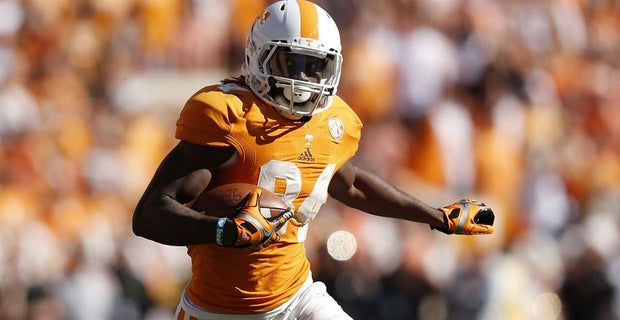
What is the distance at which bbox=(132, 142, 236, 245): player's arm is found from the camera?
14.0 ft

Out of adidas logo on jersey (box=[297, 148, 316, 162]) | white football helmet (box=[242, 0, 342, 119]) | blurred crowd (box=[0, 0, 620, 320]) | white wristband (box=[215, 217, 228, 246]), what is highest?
white football helmet (box=[242, 0, 342, 119])

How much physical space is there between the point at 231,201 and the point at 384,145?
211 inches

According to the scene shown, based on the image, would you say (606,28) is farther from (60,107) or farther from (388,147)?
(60,107)

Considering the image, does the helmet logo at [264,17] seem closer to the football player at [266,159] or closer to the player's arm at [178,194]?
the football player at [266,159]

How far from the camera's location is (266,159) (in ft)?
14.7

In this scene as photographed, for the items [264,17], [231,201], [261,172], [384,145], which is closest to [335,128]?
[261,172]

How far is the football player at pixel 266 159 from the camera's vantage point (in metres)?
4.37

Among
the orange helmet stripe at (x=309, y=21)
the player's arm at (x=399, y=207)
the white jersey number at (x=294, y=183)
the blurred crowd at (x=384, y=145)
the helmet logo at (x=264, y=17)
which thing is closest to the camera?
the white jersey number at (x=294, y=183)

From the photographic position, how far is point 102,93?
35.0 feet

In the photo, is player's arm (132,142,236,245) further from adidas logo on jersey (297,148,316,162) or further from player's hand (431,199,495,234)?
player's hand (431,199,495,234)

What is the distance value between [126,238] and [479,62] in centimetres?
350

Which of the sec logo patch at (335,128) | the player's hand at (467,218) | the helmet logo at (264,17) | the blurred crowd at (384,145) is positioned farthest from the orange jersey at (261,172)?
the blurred crowd at (384,145)

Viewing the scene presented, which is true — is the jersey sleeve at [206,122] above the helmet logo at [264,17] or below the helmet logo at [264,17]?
below

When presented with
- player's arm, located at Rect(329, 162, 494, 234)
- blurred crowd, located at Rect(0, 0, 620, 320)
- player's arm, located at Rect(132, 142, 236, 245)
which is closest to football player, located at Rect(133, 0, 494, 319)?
player's arm, located at Rect(132, 142, 236, 245)
